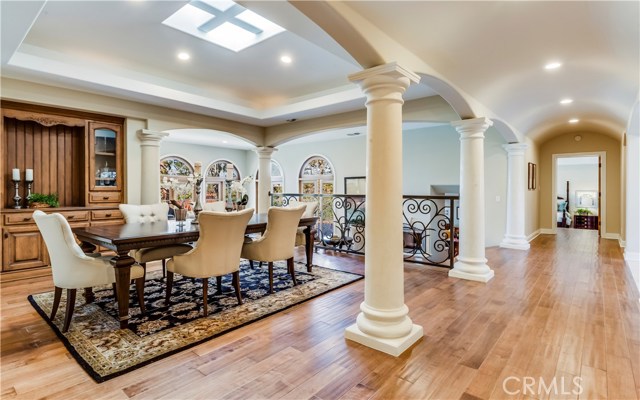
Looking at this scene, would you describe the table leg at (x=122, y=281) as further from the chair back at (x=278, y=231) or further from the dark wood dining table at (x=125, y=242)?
the chair back at (x=278, y=231)

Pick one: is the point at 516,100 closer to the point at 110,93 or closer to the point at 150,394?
the point at 150,394

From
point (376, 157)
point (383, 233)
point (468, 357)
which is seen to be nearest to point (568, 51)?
point (376, 157)

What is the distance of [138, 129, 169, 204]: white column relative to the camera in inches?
205

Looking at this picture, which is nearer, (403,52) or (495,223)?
(403,52)

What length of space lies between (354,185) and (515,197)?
428cm

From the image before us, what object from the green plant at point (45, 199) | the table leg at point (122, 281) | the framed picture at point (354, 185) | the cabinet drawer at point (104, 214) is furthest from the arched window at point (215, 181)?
the table leg at point (122, 281)

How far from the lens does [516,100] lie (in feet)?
15.6

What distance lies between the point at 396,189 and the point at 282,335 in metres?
1.42

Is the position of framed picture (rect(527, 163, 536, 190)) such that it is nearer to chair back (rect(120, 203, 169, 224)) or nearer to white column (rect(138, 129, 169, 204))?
chair back (rect(120, 203, 169, 224))

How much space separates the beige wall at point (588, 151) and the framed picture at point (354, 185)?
479 cm

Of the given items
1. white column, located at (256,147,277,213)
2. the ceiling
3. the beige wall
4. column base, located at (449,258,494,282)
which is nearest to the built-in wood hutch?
the ceiling

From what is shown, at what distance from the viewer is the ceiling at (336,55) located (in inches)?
91.0

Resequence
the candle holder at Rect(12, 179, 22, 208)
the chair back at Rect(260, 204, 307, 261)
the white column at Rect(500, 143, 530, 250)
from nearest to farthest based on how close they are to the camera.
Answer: the chair back at Rect(260, 204, 307, 261) → the candle holder at Rect(12, 179, 22, 208) → the white column at Rect(500, 143, 530, 250)

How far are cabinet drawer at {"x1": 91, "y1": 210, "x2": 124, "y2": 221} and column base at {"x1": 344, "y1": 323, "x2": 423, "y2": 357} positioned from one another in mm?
4085
